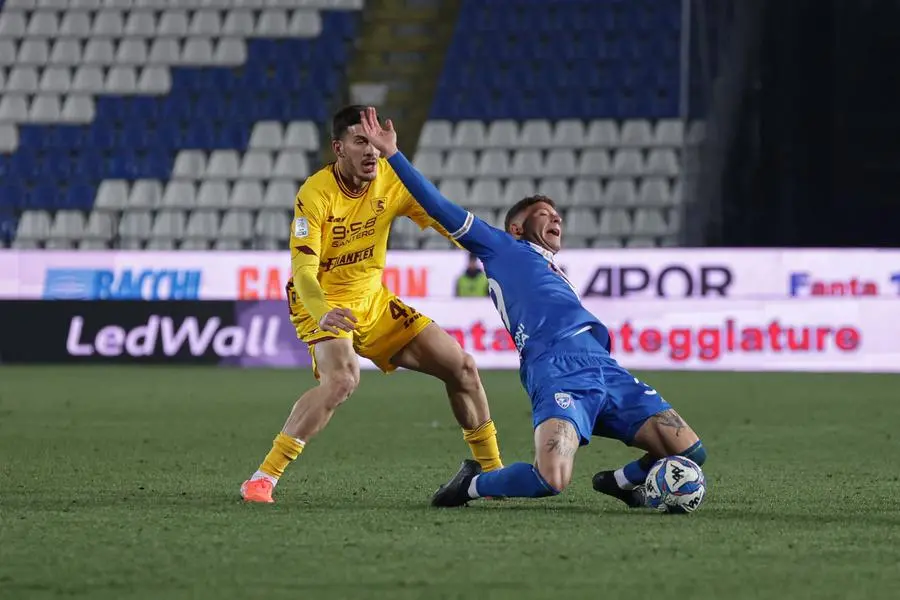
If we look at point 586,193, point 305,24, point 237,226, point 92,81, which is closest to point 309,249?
point 237,226

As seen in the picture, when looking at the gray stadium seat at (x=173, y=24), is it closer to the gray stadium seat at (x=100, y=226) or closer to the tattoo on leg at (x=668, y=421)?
the gray stadium seat at (x=100, y=226)

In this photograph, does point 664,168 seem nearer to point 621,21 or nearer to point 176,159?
point 621,21

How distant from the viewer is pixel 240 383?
16359mm

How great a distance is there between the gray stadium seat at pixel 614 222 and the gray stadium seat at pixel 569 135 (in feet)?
4.83

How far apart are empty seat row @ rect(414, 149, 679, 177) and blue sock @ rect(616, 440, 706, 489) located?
1663cm

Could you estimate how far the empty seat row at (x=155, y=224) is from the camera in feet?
72.7

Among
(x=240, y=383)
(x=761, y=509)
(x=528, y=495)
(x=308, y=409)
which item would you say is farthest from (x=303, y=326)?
(x=240, y=383)

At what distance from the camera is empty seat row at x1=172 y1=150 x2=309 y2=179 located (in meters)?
23.8

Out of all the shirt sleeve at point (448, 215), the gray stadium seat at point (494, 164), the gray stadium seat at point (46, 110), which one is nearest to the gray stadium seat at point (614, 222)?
the gray stadium seat at point (494, 164)

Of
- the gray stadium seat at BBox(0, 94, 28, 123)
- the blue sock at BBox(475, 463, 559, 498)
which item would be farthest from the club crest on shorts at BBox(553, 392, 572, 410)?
the gray stadium seat at BBox(0, 94, 28, 123)

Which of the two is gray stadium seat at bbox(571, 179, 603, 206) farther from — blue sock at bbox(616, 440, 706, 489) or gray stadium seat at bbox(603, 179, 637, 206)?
blue sock at bbox(616, 440, 706, 489)

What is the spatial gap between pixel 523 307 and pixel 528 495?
0.85m

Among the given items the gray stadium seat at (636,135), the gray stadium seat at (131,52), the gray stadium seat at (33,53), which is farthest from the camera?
the gray stadium seat at (33,53)

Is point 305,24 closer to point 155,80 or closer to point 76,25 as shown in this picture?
point 155,80
